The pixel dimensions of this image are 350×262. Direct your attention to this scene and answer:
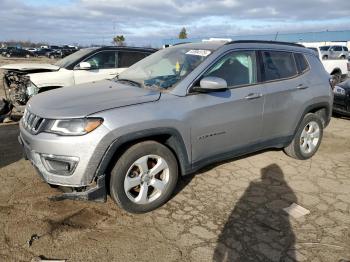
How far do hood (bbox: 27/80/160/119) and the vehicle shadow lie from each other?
1.63 m

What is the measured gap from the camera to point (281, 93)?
477cm

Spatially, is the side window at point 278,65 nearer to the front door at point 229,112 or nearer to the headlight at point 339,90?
the front door at point 229,112

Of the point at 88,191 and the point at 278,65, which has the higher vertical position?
the point at 278,65

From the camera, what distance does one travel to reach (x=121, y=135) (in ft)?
11.1

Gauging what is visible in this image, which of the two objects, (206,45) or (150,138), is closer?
(150,138)

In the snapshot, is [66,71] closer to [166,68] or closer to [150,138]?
[166,68]

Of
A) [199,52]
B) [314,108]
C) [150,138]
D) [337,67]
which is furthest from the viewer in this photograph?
[337,67]

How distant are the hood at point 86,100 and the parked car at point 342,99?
6.35 m

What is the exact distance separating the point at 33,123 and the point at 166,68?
1742 millimetres

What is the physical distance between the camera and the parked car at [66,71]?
23.7 feet

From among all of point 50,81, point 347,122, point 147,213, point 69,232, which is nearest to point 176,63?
point 147,213

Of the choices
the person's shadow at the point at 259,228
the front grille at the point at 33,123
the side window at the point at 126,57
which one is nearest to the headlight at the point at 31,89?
the side window at the point at 126,57

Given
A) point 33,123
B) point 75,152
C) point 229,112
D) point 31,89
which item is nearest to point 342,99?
point 229,112

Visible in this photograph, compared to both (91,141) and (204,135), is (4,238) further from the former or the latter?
(204,135)
